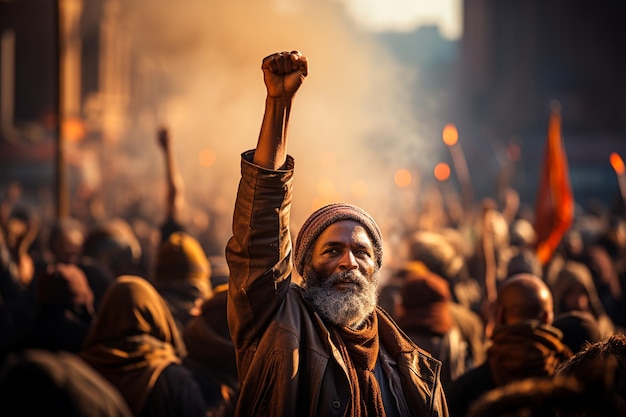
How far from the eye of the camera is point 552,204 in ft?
28.9

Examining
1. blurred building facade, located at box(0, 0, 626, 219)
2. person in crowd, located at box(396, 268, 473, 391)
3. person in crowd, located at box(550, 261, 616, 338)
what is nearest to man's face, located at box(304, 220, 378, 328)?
person in crowd, located at box(396, 268, 473, 391)

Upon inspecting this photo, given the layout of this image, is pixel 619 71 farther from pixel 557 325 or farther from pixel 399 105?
pixel 557 325

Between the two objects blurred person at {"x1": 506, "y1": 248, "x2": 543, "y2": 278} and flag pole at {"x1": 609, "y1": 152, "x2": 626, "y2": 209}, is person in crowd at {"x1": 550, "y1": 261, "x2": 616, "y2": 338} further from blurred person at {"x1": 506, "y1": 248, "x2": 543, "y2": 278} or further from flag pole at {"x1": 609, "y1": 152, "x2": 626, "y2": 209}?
flag pole at {"x1": 609, "y1": 152, "x2": 626, "y2": 209}

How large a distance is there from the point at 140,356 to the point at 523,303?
179cm

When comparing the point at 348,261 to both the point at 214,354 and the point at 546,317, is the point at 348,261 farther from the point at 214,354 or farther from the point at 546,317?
the point at 546,317

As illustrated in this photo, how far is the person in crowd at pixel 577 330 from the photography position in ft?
16.4

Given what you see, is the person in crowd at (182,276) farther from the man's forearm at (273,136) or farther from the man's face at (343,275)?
the man's forearm at (273,136)

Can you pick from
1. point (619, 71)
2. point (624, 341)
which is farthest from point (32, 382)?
point (619, 71)

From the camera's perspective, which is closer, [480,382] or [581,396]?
[581,396]

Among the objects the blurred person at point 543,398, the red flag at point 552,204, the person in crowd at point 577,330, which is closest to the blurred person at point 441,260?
the red flag at point 552,204

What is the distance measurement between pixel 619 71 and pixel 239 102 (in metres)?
16.9

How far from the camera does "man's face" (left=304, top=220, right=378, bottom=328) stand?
3.35 meters

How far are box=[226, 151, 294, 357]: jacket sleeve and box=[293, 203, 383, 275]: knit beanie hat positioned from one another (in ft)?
0.93

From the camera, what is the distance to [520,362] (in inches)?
175
